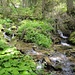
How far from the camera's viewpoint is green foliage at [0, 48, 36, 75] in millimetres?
6483

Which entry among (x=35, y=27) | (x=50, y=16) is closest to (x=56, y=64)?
(x=35, y=27)

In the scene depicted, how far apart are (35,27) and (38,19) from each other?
262cm

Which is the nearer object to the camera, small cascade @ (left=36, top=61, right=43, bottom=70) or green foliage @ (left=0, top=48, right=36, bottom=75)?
green foliage @ (left=0, top=48, right=36, bottom=75)

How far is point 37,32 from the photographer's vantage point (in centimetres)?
1291

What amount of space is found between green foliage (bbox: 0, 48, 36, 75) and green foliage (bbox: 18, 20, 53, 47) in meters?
4.67

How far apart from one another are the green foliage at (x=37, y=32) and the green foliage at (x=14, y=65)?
4674mm

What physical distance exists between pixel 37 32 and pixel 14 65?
630 centimetres

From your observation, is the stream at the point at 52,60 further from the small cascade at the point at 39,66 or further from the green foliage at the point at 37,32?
the green foliage at the point at 37,32

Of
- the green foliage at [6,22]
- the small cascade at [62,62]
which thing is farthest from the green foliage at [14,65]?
the green foliage at [6,22]

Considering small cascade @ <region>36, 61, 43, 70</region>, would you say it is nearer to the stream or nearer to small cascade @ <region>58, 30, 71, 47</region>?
the stream

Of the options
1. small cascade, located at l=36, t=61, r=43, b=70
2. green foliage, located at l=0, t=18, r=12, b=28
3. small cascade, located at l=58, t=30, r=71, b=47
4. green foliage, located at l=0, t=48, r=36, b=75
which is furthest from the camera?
green foliage, located at l=0, t=18, r=12, b=28

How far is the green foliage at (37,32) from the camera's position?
12.2 m

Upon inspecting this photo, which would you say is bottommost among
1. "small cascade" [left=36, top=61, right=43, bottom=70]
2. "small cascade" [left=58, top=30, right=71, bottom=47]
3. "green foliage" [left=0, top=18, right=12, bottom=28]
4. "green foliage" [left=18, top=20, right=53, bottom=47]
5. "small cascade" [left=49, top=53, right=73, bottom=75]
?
"small cascade" [left=58, top=30, right=71, bottom=47]

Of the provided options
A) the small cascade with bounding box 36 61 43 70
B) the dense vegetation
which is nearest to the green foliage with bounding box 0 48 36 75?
the dense vegetation
